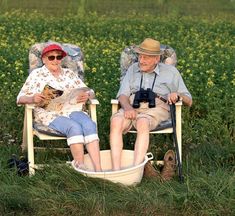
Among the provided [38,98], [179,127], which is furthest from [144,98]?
[38,98]

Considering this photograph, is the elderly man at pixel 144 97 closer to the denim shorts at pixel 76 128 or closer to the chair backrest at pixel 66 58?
the denim shorts at pixel 76 128

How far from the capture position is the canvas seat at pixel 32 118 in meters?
7.61

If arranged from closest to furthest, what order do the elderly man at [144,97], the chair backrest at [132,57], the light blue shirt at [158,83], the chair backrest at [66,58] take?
the elderly man at [144,97]
the light blue shirt at [158,83]
the chair backrest at [66,58]
the chair backrest at [132,57]

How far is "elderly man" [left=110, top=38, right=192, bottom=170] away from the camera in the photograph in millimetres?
7582

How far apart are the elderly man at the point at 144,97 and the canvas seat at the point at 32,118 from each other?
13.1 inches

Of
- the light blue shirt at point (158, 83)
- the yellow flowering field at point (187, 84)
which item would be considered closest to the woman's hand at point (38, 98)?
the light blue shirt at point (158, 83)

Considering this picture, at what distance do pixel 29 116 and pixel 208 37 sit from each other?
→ 28.1 feet

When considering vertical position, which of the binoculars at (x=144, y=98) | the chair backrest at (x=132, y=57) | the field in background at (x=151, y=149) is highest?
the chair backrest at (x=132, y=57)

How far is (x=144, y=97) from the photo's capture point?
25.9 feet

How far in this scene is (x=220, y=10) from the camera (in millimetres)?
23688

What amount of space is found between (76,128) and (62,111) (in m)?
0.39

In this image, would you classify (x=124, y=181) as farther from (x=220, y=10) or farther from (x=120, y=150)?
(x=220, y=10)

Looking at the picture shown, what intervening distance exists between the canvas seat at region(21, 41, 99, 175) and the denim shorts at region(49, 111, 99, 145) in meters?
0.07

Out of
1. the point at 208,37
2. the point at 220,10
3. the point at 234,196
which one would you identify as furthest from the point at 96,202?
the point at 220,10
